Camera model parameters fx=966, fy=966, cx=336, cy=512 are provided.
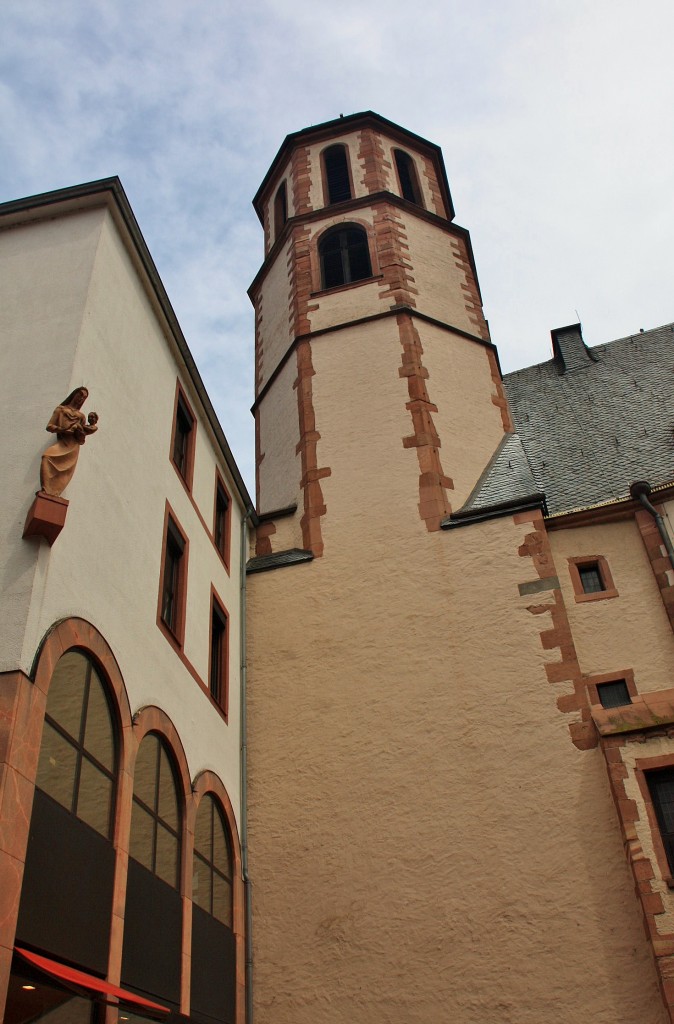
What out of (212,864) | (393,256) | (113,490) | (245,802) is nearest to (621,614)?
(245,802)

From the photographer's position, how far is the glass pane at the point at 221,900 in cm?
1099

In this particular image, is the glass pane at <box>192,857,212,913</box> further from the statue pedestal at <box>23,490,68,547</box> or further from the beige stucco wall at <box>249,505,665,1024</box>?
the statue pedestal at <box>23,490,68,547</box>

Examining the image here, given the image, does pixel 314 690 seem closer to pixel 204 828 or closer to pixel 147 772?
Result: pixel 204 828

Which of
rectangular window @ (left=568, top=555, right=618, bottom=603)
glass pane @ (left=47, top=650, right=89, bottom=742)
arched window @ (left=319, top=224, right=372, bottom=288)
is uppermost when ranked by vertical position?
arched window @ (left=319, top=224, right=372, bottom=288)

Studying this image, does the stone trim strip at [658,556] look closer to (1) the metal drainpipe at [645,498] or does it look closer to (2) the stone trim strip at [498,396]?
(1) the metal drainpipe at [645,498]

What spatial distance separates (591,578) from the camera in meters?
13.7

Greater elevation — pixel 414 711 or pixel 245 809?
pixel 414 711

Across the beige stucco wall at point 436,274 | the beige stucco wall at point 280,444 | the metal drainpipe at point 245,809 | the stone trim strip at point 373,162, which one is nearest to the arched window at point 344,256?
the beige stucco wall at point 436,274

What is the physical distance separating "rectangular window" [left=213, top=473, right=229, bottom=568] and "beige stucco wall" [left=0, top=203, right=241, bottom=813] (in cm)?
58

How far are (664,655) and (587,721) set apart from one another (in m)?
1.43

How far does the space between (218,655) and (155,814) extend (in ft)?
12.0

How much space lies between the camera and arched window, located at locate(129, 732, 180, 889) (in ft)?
30.1

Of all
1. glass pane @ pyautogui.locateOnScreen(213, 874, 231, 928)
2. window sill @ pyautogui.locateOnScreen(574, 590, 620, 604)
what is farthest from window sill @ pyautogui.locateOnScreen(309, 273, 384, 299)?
glass pane @ pyautogui.locateOnScreen(213, 874, 231, 928)

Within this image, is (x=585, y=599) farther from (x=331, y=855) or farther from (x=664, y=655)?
(x=331, y=855)
